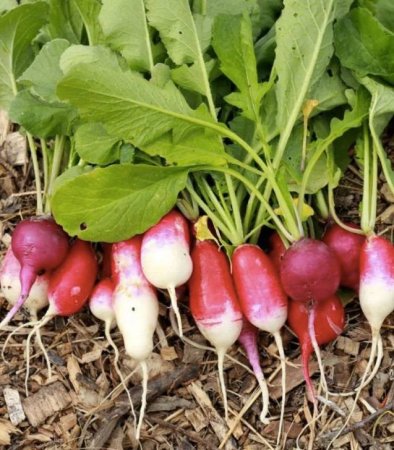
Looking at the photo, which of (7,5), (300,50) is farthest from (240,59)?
(7,5)

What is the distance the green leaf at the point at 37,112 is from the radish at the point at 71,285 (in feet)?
1.07

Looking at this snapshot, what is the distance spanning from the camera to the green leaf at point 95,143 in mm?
1762

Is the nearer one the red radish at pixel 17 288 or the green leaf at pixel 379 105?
the green leaf at pixel 379 105

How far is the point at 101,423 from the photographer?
174 centimetres

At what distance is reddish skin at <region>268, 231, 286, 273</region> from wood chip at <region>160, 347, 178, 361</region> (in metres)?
0.34

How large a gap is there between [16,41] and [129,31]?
1.15 ft

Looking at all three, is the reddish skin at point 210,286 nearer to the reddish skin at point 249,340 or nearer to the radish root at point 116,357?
the reddish skin at point 249,340

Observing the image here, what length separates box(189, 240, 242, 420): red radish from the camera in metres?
1.70

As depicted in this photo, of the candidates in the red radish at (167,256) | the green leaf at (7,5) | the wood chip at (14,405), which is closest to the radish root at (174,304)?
the red radish at (167,256)

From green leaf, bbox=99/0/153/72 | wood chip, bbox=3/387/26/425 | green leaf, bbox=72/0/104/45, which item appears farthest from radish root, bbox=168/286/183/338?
green leaf, bbox=72/0/104/45

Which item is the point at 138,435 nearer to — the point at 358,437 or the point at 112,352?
the point at 112,352

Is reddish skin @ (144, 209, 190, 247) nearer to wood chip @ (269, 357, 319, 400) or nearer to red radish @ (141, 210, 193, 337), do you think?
red radish @ (141, 210, 193, 337)

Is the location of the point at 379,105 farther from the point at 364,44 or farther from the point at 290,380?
the point at 290,380

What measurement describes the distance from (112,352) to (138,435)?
0.26 m
